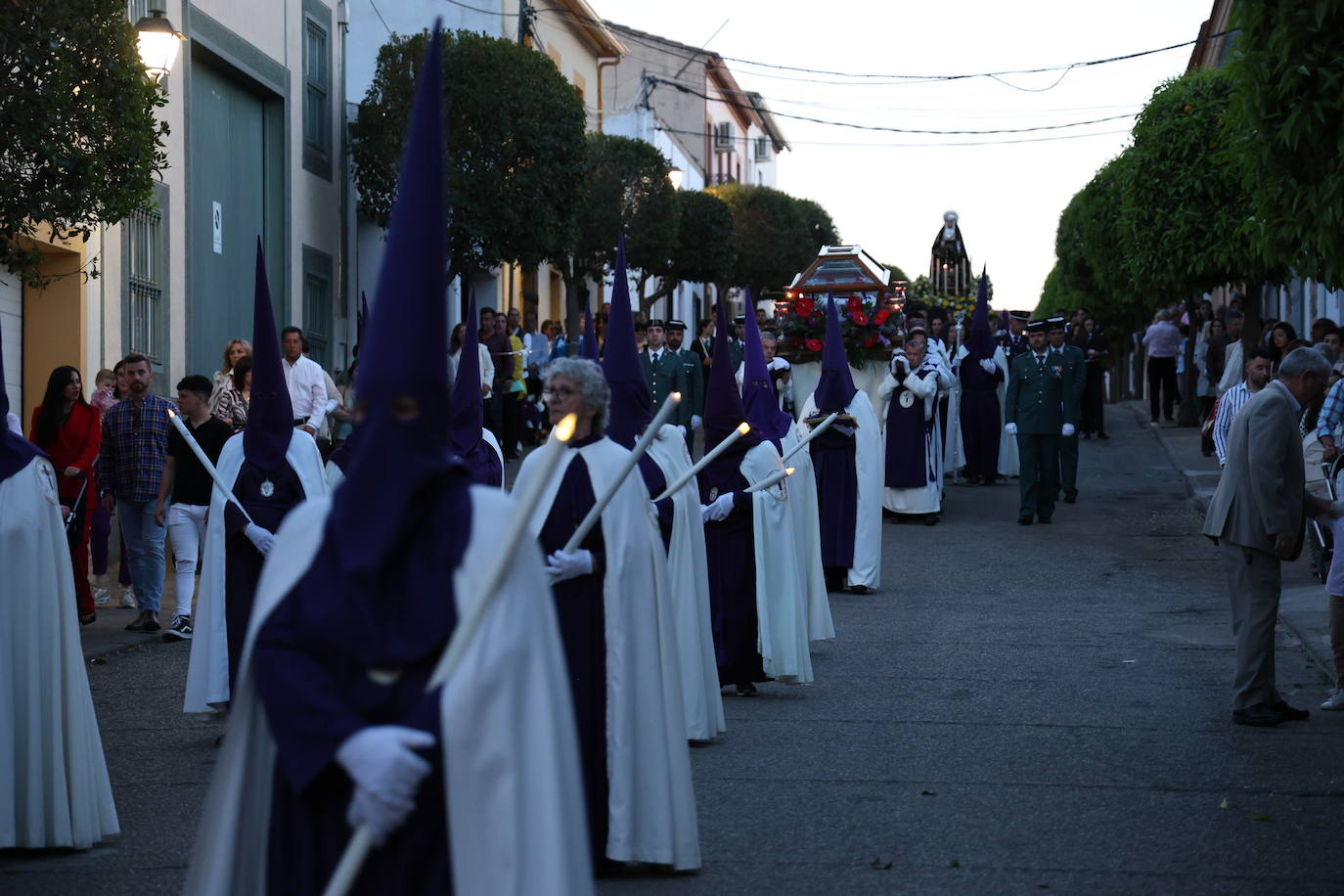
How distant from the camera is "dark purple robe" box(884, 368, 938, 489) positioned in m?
19.8

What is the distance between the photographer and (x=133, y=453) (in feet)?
43.2

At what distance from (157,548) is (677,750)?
7647 millimetres

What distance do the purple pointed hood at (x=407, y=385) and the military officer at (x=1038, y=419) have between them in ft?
52.8

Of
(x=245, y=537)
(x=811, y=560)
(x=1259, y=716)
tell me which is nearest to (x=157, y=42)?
(x=245, y=537)

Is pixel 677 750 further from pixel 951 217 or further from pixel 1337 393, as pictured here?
pixel 951 217

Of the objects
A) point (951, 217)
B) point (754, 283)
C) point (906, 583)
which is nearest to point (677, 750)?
point (906, 583)

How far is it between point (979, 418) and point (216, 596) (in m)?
15.8

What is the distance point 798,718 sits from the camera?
9.67 meters

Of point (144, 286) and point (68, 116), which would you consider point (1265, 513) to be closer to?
point (68, 116)

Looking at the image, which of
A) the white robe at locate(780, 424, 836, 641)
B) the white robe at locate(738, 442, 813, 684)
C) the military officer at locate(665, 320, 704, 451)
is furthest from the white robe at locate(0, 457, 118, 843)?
the military officer at locate(665, 320, 704, 451)

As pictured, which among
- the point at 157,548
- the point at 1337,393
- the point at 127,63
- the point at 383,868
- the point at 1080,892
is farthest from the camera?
the point at 157,548

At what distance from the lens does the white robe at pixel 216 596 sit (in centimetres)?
905

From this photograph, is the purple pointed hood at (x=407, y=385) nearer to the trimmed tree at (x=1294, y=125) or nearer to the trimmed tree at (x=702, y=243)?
the trimmed tree at (x=1294, y=125)

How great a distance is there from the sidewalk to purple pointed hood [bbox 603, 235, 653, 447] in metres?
5.24
